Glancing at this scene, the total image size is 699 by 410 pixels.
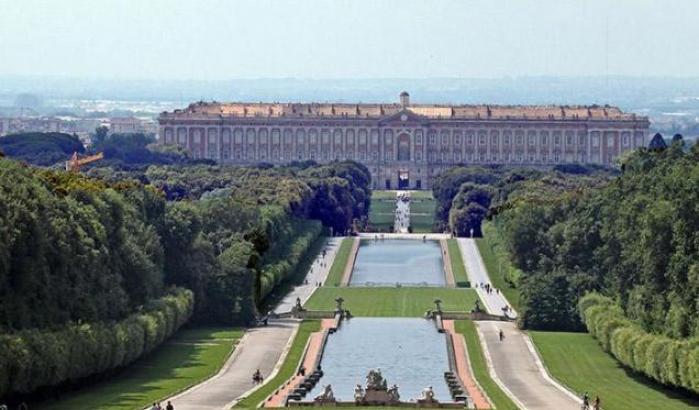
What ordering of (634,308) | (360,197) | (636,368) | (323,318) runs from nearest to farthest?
(636,368) → (634,308) → (323,318) → (360,197)

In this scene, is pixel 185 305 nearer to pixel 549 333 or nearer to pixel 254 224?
pixel 549 333

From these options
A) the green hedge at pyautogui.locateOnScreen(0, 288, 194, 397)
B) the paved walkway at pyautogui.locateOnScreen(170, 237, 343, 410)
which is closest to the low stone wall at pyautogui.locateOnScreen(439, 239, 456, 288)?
the paved walkway at pyautogui.locateOnScreen(170, 237, 343, 410)

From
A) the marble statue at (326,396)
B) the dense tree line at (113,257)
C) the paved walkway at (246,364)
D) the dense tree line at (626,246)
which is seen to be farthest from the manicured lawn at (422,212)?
the marble statue at (326,396)

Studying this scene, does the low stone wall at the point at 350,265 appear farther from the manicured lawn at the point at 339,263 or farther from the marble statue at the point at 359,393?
the marble statue at the point at 359,393

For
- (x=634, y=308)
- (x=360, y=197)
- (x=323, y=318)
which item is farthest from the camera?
(x=360, y=197)

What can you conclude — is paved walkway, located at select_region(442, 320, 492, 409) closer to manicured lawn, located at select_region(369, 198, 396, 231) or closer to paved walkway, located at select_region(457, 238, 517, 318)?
paved walkway, located at select_region(457, 238, 517, 318)

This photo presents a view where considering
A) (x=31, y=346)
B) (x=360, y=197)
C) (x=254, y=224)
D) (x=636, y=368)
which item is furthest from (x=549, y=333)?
(x=360, y=197)
